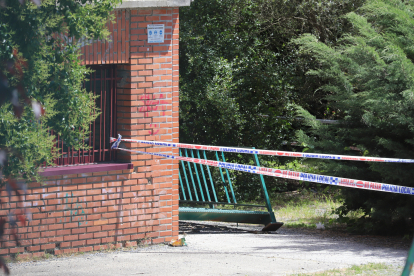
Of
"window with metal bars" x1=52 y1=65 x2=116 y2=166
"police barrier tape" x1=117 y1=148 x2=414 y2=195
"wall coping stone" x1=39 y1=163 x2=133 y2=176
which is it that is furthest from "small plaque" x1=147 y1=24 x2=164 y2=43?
"wall coping stone" x1=39 y1=163 x2=133 y2=176

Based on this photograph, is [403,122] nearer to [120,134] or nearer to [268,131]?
[120,134]

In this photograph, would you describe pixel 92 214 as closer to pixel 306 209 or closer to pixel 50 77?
pixel 50 77

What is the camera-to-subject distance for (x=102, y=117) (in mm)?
5789

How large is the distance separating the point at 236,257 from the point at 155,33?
2822 millimetres

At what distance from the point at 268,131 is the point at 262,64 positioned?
158cm

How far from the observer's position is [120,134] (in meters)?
5.80

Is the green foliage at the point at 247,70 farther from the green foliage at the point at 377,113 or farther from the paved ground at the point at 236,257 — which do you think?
the paved ground at the point at 236,257

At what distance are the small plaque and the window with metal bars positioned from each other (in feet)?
1.90

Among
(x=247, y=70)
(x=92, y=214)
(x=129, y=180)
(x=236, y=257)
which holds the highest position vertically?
(x=247, y=70)

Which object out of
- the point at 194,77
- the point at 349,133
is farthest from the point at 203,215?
the point at 194,77

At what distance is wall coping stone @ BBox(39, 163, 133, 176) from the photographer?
519 centimetres

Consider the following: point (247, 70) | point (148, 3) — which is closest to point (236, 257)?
point (148, 3)

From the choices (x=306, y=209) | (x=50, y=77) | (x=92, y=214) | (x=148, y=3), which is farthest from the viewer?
(x=306, y=209)

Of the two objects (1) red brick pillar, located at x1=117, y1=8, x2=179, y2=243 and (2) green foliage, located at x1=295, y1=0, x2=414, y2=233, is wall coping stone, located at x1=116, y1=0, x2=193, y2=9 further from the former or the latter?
(2) green foliage, located at x1=295, y1=0, x2=414, y2=233
